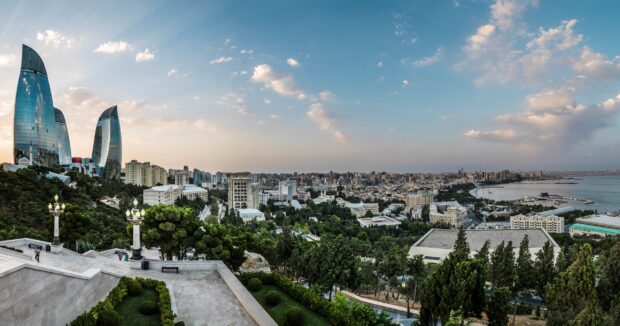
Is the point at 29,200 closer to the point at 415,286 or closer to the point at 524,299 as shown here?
the point at 415,286

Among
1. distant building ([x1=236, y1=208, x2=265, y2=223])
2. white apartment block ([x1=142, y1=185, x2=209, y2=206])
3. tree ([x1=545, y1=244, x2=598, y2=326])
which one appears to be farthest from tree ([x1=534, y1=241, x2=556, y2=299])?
white apartment block ([x1=142, y1=185, x2=209, y2=206])

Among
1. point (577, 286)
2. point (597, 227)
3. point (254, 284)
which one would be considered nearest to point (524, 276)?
point (577, 286)

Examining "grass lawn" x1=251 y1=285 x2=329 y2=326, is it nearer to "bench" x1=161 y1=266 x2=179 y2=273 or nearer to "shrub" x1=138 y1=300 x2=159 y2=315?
"shrub" x1=138 y1=300 x2=159 y2=315

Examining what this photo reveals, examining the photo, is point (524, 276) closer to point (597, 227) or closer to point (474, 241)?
point (474, 241)

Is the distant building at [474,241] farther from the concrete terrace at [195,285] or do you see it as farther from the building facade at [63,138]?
the building facade at [63,138]

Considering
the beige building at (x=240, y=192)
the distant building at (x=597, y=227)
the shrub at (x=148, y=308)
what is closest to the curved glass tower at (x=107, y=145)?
the beige building at (x=240, y=192)
